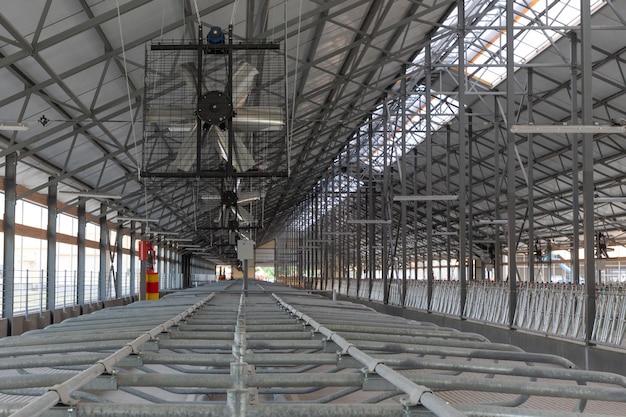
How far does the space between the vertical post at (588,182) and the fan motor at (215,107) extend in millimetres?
6895

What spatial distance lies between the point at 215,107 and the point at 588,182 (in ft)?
24.6

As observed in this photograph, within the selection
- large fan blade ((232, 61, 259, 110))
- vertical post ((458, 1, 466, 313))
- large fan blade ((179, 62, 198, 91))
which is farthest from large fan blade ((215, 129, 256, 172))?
vertical post ((458, 1, 466, 313))

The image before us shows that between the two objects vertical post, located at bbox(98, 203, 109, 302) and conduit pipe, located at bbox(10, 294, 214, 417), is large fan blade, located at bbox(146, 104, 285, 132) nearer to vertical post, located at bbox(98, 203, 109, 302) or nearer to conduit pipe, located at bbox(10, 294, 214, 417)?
conduit pipe, located at bbox(10, 294, 214, 417)

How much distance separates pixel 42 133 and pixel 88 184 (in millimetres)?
11863

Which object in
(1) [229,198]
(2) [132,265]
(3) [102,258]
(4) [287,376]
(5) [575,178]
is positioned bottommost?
(4) [287,376]

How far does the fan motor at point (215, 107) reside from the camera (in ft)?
25.9

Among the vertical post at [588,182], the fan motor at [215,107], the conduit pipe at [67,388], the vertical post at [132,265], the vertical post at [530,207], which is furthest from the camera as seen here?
the vertical post at [132,265]

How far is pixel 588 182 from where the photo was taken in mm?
12547

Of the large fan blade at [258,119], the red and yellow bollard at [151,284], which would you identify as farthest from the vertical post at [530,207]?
the large fan blade at [258,119]

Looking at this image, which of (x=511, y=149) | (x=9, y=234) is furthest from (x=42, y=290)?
(x=511, y=149)

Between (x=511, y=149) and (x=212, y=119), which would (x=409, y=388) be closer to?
(x=212, y=119)

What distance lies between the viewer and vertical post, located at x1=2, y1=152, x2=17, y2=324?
1841 cm

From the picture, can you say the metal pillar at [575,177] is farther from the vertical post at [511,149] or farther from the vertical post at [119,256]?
the vertical post at [119,256]

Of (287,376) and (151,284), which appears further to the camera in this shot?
(151,284)
